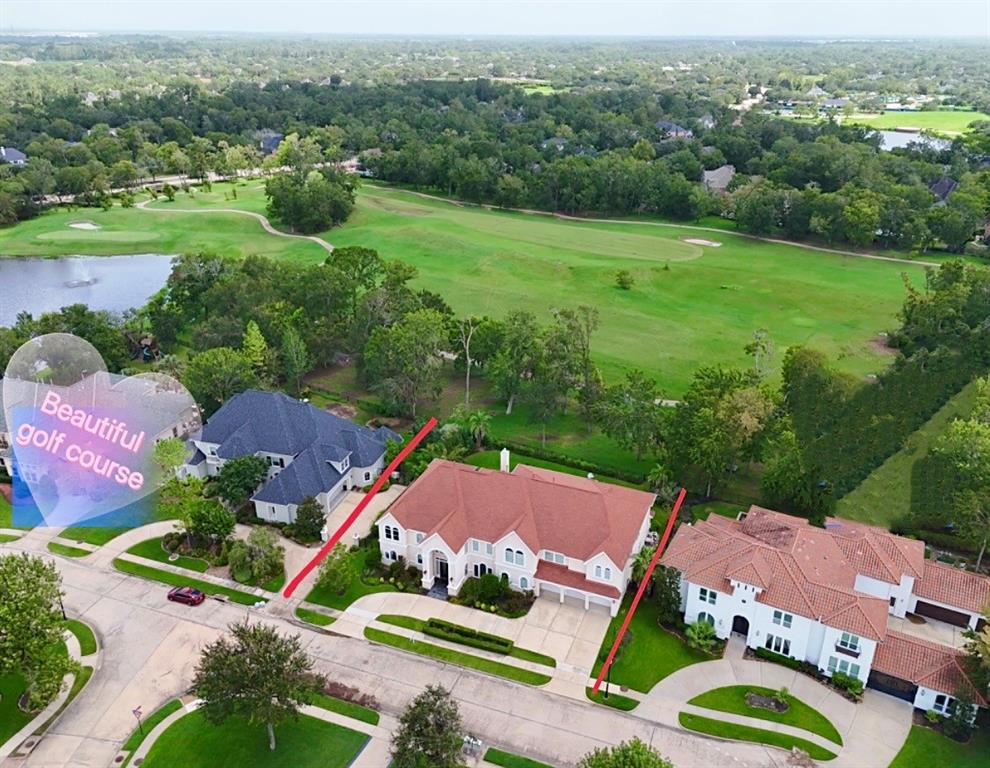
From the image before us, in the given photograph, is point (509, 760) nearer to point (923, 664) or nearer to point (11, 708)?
point (923, 664)

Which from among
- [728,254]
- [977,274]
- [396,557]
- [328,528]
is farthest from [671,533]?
[728,254]

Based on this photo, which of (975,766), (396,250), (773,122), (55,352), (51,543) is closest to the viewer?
(975,766)

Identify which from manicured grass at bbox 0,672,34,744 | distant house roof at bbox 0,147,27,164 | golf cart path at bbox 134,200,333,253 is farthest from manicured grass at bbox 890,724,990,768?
distant house roof at bbox 0,147,27,164

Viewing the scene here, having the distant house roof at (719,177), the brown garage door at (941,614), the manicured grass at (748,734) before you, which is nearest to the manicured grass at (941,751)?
the manicured grass at (748,734)

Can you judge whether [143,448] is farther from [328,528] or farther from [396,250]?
[396,250]

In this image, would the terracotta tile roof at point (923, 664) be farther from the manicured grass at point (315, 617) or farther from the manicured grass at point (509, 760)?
the manicured grass at point (315, 617)
